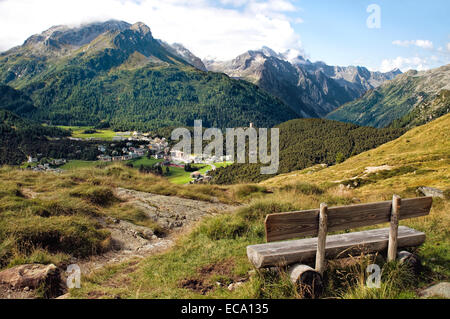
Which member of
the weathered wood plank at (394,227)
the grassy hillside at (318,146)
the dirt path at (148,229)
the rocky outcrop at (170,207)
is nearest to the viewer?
the weathered wood plank at (394,227)

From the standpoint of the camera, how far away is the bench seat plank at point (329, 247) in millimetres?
5492

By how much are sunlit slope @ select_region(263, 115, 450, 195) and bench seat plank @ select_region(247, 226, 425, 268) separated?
532 inches

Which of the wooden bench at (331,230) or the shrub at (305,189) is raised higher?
the wooden bench at (331,230)

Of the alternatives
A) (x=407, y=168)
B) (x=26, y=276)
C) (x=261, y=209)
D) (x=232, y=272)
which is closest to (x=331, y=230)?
(x=232, y=272)

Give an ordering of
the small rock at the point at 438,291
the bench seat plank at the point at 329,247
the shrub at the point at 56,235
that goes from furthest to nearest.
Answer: the shrub at the point at 56,235, the bench seat plank at the point at 329,247, the small rock at the point at 438,291

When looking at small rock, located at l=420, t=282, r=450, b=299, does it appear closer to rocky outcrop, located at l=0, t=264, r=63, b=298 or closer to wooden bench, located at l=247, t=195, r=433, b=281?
wooden bench, located at l=247, t=195, r=433, b=281

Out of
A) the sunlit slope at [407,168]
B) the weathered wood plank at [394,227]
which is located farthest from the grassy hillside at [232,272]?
the sunlit slope at [407,168]

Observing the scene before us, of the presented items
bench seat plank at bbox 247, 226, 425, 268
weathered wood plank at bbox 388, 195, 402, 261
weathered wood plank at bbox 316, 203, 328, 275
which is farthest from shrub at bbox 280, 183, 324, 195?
weathered wood plank at bbox 316, 203, 328, 275

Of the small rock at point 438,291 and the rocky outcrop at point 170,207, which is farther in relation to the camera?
the rocky outcrop at point 170,207

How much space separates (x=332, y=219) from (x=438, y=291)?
233 centimetres

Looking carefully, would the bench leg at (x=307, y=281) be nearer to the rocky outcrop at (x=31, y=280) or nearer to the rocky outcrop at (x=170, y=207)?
the rocky outcrop at (x=31, y=280)

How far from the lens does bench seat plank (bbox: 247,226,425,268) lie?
18.0ft
